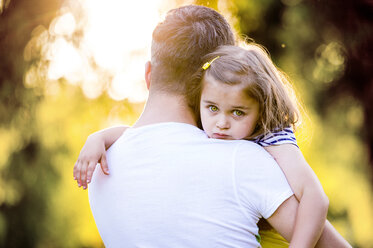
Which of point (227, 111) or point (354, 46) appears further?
point (354, 46)

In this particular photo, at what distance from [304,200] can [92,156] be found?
0.76 meters

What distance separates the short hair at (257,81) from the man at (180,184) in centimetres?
10

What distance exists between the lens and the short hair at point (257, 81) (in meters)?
1.68

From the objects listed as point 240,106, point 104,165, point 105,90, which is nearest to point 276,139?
point 240,106

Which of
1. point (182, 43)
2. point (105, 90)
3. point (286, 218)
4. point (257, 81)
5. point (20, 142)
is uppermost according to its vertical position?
point (182, 43)

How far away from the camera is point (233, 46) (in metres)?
1.81

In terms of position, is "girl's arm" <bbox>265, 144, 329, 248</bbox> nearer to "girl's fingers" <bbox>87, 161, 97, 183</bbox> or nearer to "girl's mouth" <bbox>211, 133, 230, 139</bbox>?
"girl's mouth" <bbox>211, 133, 230, 139</bbox>

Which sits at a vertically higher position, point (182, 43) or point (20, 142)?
point (182, 43)

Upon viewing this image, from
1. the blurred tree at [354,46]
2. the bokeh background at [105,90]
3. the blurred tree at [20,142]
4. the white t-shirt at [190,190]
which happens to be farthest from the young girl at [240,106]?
the blurred tree at [20,142]

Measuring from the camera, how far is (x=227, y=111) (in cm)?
172

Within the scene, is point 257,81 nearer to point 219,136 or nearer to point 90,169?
point 219,136

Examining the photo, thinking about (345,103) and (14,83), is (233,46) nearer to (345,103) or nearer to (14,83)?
(345,103)

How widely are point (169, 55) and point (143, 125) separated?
292 millimetres

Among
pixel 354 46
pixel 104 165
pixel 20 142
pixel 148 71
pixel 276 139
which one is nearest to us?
pixel 276 139
